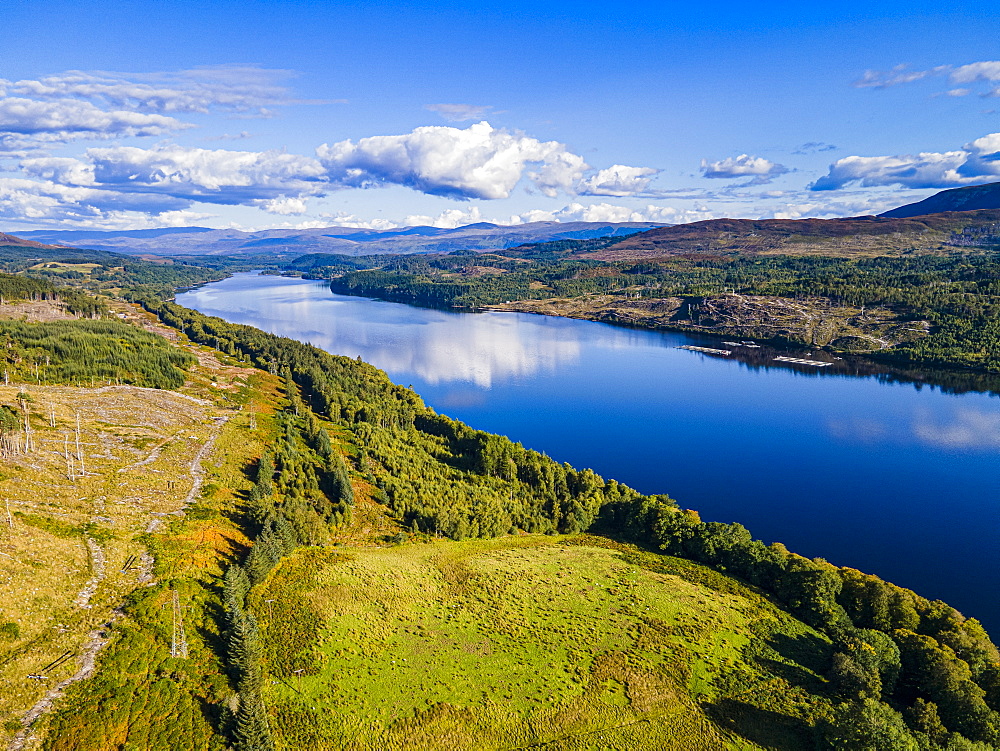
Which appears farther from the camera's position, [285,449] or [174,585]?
[285,449]

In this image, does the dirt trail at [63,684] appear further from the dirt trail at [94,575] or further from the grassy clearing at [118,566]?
the dirt trail at [94,575]

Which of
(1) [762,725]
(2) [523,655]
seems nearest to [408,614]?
(2) [523,655]

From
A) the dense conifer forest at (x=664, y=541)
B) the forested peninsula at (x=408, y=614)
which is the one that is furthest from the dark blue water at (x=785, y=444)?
the forested peninsula at (x=408, y=614)

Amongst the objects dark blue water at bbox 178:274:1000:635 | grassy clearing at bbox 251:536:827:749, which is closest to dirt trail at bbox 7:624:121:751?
grassy clearing at bbox 251:536:827:749

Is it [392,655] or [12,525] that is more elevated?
[12,525]

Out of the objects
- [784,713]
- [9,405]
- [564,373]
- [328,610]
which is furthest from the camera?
[564,373]

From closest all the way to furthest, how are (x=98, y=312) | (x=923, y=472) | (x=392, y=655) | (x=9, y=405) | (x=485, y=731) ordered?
(x=485, y=731) < (x=392, y=655) < (x=9, y=405) < (x=923, y=472) < (x=98, y=312)

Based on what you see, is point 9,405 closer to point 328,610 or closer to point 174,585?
point 174,585

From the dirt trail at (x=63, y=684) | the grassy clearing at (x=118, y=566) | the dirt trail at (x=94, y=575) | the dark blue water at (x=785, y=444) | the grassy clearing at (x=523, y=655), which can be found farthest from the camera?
the dark blue water at (x=785, y=444)

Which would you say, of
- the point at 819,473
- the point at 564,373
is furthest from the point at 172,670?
the point at 564,373
